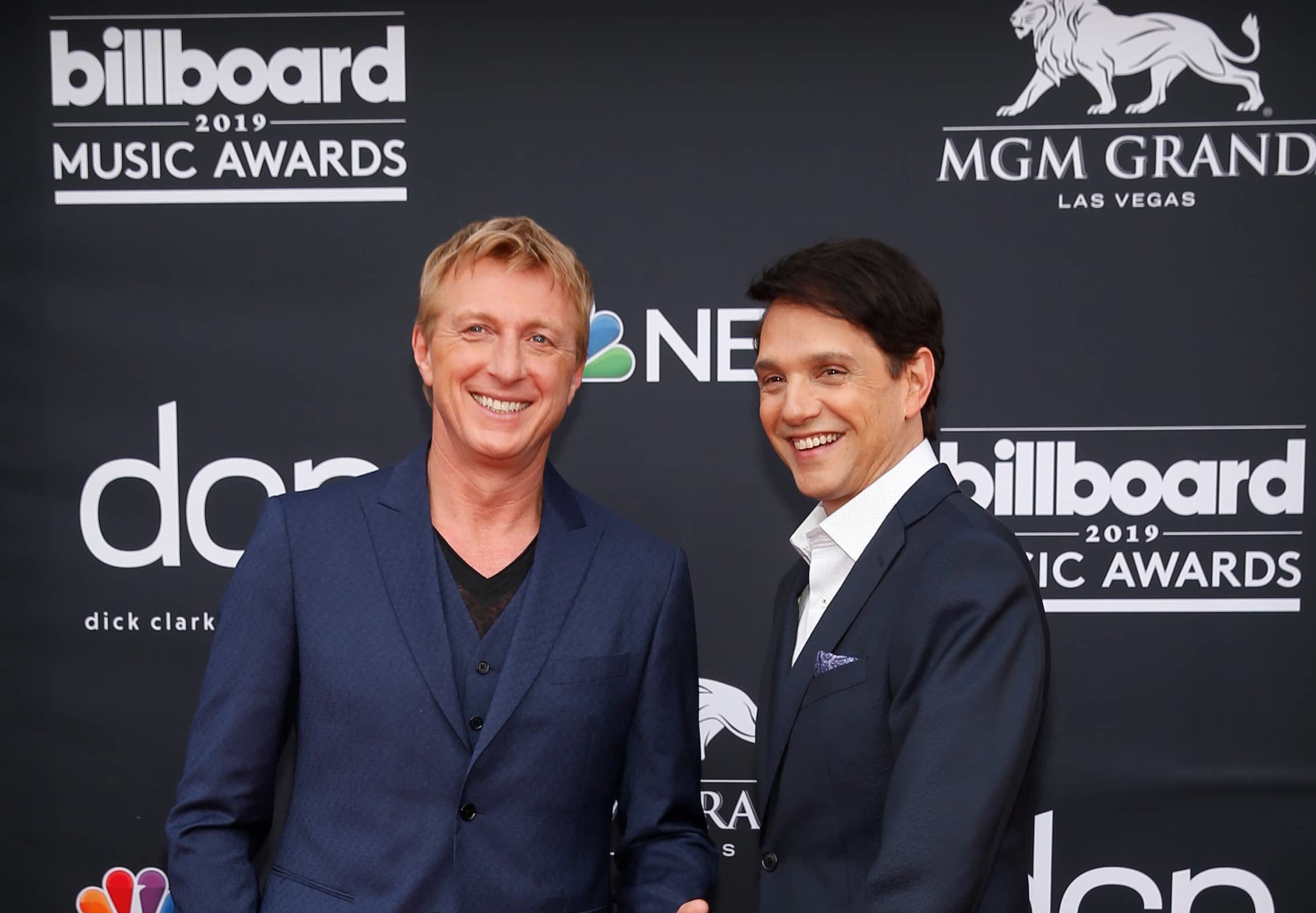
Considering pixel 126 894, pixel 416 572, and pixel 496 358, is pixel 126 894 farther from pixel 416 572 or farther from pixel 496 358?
pixel 496 358

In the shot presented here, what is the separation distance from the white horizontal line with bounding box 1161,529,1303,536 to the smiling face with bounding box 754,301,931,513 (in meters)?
1.25

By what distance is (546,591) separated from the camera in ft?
5.28

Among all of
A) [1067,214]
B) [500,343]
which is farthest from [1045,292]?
[500,343]

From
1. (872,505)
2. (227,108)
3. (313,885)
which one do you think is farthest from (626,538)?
(227,108)

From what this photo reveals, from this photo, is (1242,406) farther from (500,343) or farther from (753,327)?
(500,343)

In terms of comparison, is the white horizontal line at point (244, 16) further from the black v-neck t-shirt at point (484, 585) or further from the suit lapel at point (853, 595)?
the suit lapel at point (853, 595)

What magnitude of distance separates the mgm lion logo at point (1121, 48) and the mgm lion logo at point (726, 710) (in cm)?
152

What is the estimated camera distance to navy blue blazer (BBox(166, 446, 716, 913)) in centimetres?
150

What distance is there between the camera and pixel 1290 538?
250cm

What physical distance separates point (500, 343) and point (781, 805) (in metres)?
0.76

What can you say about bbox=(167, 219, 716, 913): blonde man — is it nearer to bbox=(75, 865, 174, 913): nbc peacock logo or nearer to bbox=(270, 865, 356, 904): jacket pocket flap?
bbox=(270, 865, 356, 904): jacket pocket flap

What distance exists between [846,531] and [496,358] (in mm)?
559

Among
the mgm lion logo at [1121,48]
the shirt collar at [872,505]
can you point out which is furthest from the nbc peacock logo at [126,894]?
the mgm lion logo at [1121,48]

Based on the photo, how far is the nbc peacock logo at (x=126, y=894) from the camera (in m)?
2.58
